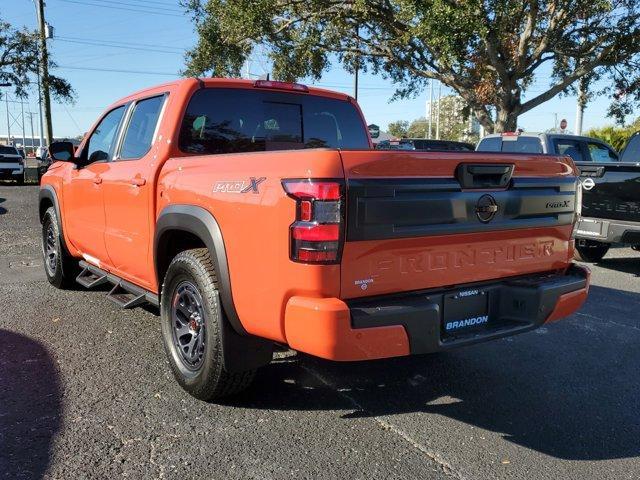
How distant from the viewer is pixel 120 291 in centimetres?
563

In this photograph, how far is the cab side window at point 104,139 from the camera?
497 centimetres

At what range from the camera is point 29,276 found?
7055 mm

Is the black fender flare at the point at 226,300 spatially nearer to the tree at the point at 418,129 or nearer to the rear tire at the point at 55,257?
the rear tire at the point at 55,257

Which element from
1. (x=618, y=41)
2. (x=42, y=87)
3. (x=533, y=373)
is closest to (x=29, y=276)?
(x=533, y=373)

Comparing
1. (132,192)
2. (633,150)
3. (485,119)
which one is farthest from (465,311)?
(485,119)

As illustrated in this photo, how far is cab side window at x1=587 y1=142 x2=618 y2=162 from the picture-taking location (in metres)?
10.5

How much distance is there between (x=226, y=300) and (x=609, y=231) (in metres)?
5.98

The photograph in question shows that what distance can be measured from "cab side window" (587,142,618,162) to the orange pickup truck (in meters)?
7.58

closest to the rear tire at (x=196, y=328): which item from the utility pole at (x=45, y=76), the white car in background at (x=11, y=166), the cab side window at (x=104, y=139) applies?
the cab side window at (x=104, y=139)

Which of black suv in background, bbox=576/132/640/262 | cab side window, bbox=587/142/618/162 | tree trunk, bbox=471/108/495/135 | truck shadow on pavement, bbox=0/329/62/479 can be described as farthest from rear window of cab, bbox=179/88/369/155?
tree trunk, bbox=471/108/495/135

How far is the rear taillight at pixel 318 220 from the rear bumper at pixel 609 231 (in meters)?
5.89

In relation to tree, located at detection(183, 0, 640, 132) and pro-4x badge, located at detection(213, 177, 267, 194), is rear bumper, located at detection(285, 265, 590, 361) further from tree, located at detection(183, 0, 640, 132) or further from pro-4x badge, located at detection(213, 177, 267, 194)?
tree, located at detection(183, 0, 640, 132)

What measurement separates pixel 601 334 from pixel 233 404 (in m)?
3.48

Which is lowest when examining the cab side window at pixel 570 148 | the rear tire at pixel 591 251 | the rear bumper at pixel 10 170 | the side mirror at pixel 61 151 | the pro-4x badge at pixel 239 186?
the rear tire at pixel 591 251
